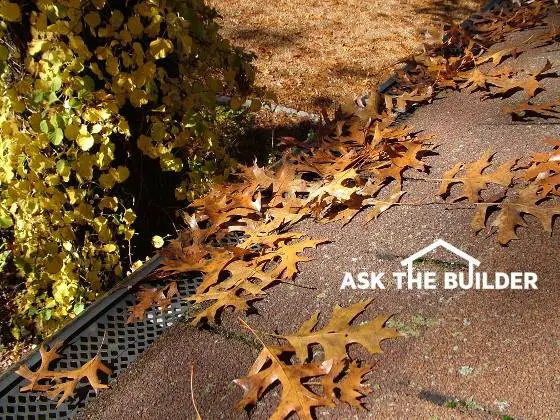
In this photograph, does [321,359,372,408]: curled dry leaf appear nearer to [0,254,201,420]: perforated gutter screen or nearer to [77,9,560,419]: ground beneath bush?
[77,9,560,419]: ground beneath bush

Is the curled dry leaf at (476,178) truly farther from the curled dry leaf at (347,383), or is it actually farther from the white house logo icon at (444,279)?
the curled dry leaf at (347,383)

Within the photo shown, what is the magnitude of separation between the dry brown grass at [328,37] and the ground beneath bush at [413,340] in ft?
10.00

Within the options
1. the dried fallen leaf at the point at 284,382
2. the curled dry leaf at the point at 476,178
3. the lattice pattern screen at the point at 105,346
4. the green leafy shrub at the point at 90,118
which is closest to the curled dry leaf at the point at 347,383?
the dried fallen leaf at the point at 284,382

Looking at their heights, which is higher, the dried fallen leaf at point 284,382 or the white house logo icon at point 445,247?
the white house logo icon at point 445,247

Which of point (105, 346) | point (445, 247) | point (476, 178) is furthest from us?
point (476, 178)

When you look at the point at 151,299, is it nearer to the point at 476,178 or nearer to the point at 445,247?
the point at 445,247

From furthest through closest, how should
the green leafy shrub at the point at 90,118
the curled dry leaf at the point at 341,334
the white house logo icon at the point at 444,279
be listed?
the green leafy shrub at the point at 90,118
the white house logo icon at the point at 444,279
the curled dry leaf at the point at 341,334

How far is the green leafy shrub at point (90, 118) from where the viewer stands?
85.4 inches

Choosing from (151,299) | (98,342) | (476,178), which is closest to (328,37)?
(476,178)

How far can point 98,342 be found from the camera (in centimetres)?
158

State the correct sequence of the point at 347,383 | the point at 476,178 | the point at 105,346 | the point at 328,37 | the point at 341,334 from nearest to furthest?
the point at 347,383
the point at 341,334
the point at 105,346
the point at 476,178
the point at 328,37

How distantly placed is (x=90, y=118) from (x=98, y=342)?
996 millimetres

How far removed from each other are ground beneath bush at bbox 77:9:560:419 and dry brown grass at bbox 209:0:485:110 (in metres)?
3.05

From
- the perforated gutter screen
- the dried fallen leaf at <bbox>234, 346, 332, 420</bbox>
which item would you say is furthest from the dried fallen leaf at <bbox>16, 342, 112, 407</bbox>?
the dried fallen leaf at <bbox>234, 346, 332, 420</bbox>
